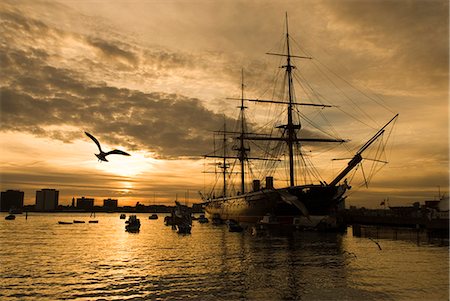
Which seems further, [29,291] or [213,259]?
[213,259]

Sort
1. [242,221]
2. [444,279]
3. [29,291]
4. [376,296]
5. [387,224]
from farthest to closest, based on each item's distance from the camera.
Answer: [242,221]
[387,224]
[444,279]
[29,291]
[376,296]

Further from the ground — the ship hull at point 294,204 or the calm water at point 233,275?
the ship hull at point 294,204

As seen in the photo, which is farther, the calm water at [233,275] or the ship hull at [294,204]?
the ship hull at [294,204]

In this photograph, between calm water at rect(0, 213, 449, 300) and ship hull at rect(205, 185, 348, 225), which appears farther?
ship hull at rect(205, 185, 348, 225)

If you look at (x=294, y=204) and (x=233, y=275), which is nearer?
(x=233, y=275)

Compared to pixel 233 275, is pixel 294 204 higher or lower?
higher

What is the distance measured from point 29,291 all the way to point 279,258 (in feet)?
66.7

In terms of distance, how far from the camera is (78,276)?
2681 cm

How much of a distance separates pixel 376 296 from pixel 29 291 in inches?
764

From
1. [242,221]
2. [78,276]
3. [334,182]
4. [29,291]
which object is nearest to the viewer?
[29,291]

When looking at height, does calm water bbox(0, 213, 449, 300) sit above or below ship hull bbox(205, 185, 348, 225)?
below

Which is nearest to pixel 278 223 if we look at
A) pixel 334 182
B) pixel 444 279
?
pixel 334 182

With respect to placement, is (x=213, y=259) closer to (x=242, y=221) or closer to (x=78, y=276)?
(x=78, y=276)

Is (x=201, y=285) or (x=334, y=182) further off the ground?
(x=334, y=182)
